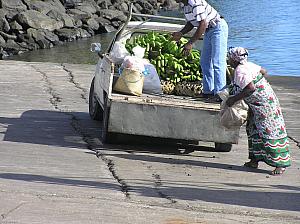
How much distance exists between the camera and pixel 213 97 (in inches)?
428

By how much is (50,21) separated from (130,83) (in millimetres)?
30565

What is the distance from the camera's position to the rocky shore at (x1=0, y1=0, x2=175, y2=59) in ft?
123

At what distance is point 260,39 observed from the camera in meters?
42.1

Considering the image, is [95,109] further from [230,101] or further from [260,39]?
[260,39]

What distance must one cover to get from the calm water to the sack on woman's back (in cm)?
1852

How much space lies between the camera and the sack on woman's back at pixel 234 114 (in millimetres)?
9539

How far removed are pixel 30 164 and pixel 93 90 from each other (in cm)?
352

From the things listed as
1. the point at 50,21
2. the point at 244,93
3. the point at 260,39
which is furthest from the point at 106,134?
the point at 260,39

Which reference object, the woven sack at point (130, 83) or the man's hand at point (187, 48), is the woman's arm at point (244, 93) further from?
the man's hand at point (187, 48)

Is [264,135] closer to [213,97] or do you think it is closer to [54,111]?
[213,97]

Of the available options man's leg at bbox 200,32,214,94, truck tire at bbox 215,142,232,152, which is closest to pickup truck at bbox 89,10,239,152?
truck tire at bbox 215,142,232,152

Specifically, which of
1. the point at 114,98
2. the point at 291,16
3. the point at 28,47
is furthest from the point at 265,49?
the point at 114,98

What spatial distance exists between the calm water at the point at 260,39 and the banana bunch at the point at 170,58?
53.9ft

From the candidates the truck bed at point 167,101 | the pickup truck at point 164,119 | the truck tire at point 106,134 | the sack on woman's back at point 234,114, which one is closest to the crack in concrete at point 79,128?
the truck tire at point 106,134
